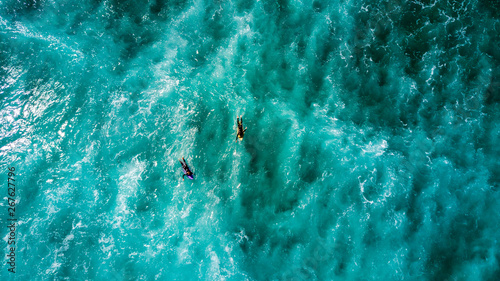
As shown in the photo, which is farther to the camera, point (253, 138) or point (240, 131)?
point (253, 138)

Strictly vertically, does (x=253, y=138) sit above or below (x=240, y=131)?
below

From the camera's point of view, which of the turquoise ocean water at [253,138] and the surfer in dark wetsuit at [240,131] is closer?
the turquoise ocean water at [253,138]

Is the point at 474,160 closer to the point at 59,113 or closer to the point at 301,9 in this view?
the point at 301,9

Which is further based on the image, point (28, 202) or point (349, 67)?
point (349, 67)

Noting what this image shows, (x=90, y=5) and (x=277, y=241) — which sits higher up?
(x=90, y=5)

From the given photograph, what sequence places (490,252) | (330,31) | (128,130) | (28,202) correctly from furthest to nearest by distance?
(330,31), (128,130), (28,202), (490,252)

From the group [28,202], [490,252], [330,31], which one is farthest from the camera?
[330,31]

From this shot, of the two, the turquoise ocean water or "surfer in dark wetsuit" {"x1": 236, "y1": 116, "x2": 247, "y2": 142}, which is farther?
"surfer in dark wetsuit" {"x1": 236, "y1": 116, "x2": 247, "y2": 142}

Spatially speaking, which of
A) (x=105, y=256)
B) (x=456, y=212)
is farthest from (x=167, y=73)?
(x=456, y=212)
